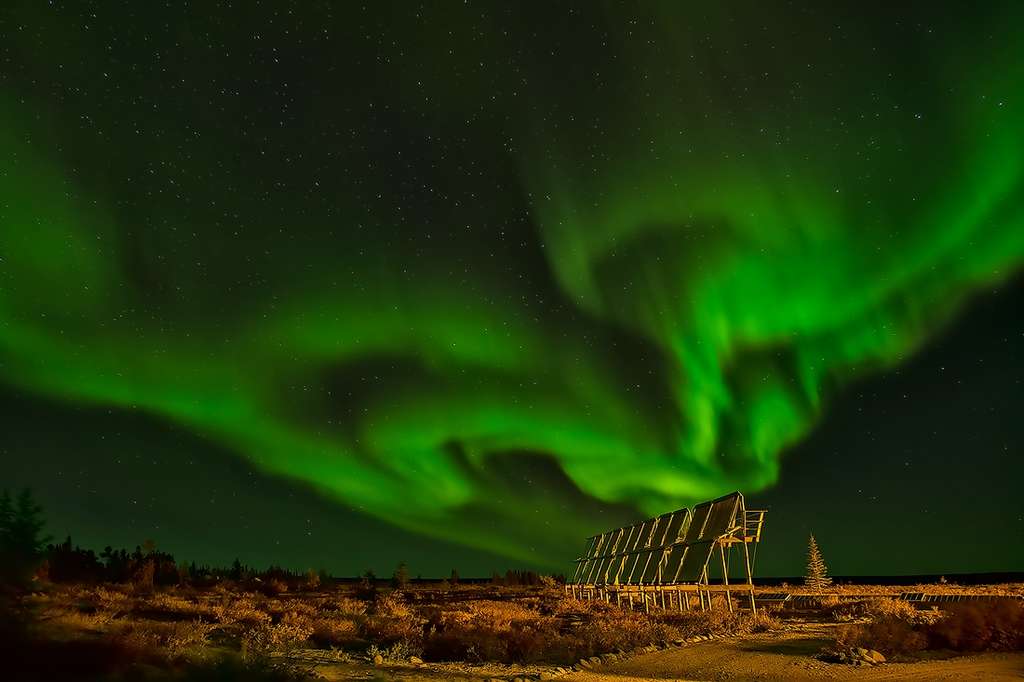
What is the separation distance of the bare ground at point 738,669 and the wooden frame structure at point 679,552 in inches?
391

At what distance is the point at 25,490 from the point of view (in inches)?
343

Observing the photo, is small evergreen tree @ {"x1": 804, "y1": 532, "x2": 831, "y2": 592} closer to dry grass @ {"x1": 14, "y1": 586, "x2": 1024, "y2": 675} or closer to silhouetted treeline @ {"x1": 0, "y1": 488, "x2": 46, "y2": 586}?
dry grass @ {"x1": 14, "y1": 586, "x2": 1024, "y2": 675}

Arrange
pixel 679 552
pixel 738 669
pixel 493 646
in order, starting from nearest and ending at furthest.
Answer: pixel 738 669
pixel 493 646
pixel 679 552

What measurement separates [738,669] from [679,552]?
18.9 meters

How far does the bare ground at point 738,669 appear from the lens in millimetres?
14992

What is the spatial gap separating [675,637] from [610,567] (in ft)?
84.0

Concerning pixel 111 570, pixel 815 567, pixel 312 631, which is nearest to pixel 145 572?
pixel 111 570

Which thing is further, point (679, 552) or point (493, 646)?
point (679, 552)

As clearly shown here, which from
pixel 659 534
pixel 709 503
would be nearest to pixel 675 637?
pixel 709 503

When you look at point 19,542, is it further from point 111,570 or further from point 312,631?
point 111,570

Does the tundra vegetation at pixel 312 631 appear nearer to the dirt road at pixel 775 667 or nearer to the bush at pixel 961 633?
the bush at pixel 961 633

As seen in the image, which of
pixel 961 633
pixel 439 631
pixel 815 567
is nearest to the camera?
pixel 961 633

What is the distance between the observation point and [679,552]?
117 feet

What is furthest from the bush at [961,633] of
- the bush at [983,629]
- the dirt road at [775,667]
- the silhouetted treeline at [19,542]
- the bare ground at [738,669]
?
the silhouetted treeline at [19,542]
